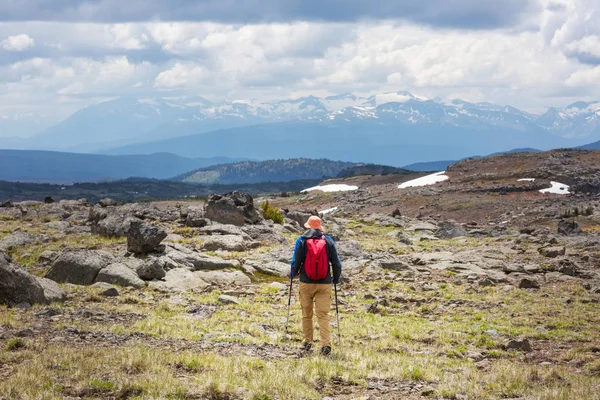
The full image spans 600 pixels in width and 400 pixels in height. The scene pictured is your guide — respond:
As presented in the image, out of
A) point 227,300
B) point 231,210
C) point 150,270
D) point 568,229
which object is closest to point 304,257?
point 227,300

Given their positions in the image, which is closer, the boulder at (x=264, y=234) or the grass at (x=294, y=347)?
the grass at (x=294, y=347)

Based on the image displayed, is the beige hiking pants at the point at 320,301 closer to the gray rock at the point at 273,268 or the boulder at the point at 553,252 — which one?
the gray rock at the point at 273,268

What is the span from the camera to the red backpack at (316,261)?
43.4ft

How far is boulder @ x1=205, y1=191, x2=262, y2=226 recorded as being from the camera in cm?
4266

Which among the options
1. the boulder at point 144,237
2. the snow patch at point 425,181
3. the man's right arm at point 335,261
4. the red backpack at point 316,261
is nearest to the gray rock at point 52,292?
the boulder at point 144,237

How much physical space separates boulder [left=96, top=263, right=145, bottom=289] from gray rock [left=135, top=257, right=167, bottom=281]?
0.43 metres

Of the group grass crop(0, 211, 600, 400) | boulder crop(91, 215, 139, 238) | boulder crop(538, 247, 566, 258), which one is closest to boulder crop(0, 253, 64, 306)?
grass crop(0, 211, 600, 400)

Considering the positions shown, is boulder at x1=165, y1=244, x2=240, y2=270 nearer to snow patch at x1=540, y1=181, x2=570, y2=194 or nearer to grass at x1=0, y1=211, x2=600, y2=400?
grass at x1=0, y1=211, x2=600, y2=400

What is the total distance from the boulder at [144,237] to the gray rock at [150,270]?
3.52m

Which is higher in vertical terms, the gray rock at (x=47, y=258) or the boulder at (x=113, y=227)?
the boulder at (x=113, y=227)

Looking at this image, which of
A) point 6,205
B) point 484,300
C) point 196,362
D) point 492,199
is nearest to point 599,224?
point 492,199

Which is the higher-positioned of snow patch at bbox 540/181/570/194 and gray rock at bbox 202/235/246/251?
snow patch at bbox 540/181/570/194

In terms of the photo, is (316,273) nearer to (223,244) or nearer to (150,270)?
(150,270)

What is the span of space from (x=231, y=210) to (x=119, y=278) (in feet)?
70.4
